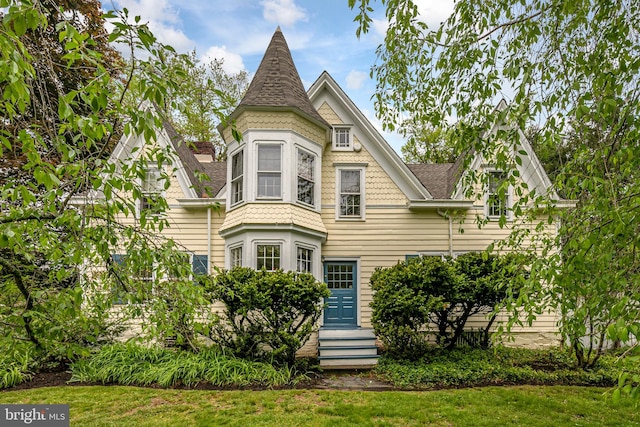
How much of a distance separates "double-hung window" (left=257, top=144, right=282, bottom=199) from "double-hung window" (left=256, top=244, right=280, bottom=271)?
132 centimetres

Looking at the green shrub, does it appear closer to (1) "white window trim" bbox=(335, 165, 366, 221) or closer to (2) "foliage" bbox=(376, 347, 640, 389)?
(2) "foliage" bbox=(376, 347, 640, 389)

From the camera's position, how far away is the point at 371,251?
11109 millimetres

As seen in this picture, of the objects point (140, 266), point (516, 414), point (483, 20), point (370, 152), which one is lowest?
point (516, 414)

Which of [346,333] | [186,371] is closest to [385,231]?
[346,333]

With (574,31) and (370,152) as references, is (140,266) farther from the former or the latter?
(370,152)

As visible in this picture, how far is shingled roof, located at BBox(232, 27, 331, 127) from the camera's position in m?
9.83

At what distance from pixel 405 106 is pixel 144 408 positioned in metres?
5.97

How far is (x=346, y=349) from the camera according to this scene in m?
9.02


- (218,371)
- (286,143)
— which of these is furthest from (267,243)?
(218,371)

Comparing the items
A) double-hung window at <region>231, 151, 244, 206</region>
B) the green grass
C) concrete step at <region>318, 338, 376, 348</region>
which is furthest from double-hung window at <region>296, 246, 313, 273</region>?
the green grass

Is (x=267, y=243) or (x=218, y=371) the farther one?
(x=267, y=243)

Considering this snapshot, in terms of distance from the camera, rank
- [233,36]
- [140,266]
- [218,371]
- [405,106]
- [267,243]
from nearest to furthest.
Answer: [140,266], [405,106], [233,36], [218,371], [267,243]

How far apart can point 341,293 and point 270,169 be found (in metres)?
4.05
